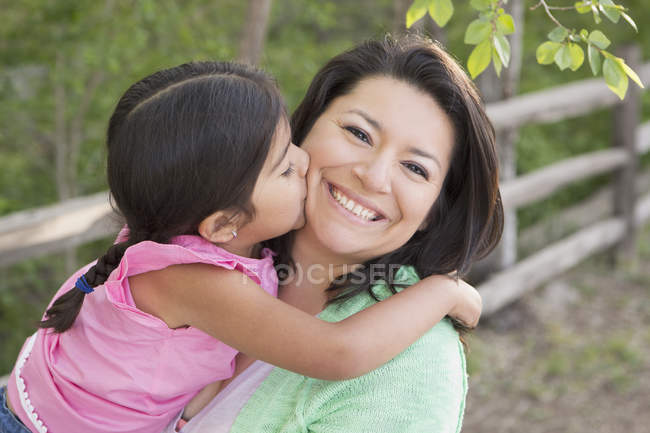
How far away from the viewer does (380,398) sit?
1.47m

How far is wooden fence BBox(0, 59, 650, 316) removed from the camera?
115 inches

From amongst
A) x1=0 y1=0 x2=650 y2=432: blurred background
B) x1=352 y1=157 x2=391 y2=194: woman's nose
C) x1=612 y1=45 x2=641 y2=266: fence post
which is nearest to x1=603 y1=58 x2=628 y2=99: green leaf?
x1=352 y1=157 x2=391 y2=194: woman's nose

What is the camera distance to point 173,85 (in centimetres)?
159

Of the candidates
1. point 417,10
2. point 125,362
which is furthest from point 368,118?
point 125,362

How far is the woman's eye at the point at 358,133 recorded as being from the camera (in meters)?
1.76

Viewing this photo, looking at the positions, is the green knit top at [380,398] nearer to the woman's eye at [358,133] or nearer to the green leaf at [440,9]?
the woman's eye at [358,133]

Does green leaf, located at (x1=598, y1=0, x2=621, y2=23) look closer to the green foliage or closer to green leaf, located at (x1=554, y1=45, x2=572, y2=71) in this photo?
green leaf, located at (x1=554, y1=45, x2=572, y2=71)

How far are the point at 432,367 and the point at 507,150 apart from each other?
10.8 feet

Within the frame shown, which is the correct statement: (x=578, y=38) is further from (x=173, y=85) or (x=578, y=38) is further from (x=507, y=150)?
(x=507, y=150)

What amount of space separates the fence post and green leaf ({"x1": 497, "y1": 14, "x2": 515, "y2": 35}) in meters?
4.31

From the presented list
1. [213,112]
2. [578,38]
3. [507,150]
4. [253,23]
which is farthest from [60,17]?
[578,38]

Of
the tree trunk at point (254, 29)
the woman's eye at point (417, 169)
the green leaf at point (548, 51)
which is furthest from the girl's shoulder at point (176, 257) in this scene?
the tree trunk at point (254, 29)

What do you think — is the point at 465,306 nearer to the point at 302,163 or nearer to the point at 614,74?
the point at 302,163

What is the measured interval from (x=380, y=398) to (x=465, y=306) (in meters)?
0.39
